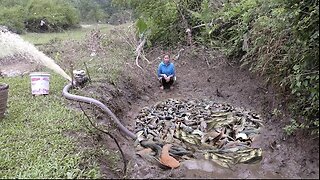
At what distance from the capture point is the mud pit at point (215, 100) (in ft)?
13.9

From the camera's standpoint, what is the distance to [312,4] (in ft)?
15.0

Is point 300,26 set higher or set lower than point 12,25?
higher

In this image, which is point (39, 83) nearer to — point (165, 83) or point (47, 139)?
point (47, 139)

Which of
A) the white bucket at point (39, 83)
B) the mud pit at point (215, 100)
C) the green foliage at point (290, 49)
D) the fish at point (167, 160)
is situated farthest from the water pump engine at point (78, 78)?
the green foliage at point (290, 49)

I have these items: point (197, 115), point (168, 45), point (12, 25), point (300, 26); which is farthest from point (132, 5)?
point (300, 26)

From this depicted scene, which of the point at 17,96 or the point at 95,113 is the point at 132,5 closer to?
the point at 17,96

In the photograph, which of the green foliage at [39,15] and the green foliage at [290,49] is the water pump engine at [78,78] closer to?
the green foliage at [290,49]

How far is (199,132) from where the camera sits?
5.86m

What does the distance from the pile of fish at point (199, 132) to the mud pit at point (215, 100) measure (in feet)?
0.50

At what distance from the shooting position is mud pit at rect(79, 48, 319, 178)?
4.24 metres

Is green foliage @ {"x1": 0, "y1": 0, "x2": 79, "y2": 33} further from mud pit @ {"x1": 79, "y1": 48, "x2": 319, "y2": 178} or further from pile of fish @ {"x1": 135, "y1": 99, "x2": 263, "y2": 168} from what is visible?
pile of fish @ {"x1": 135, "y1": 99, "x2": 263, "y2": 168}

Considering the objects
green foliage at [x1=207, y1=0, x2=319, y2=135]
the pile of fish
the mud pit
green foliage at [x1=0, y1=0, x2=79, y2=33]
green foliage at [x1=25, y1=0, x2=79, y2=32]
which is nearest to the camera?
the mud pit

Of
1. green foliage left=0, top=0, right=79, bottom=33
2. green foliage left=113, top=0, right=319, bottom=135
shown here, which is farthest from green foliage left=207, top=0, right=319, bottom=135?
green foliage left=0, top=0, right=79, bottom=33

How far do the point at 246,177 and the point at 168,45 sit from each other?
328 inches
